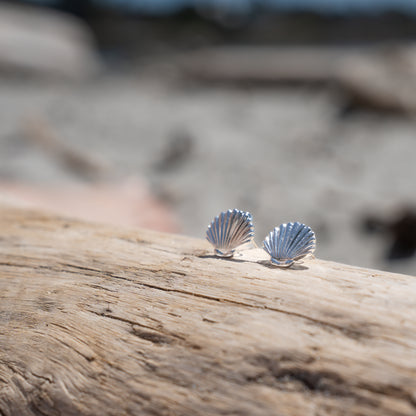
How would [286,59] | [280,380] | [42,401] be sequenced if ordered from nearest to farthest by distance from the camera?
[280,380] < [42,401] < [286,59]

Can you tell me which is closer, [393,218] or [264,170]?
[393,218]

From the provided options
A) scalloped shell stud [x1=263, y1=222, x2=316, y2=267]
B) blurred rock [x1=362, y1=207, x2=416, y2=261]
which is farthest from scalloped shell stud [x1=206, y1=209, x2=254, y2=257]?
blurred rock [x1=362, y1=207, x2=416, y2=261]

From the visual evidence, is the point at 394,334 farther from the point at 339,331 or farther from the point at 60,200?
the point at 60,200

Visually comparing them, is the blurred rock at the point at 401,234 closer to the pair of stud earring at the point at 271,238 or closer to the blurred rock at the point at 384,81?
the pair of stud earring at the point at 271,238

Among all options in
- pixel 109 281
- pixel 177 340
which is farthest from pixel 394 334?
pixel 109 281

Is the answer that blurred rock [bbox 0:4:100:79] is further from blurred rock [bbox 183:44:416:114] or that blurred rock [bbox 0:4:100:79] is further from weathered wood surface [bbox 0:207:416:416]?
weathered wood surface [bbox 0:207:416:416]

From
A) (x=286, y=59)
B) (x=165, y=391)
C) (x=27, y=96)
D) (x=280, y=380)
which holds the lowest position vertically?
(x=165, y=391)

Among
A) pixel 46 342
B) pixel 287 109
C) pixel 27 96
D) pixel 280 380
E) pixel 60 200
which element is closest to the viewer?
pixel 280 380
